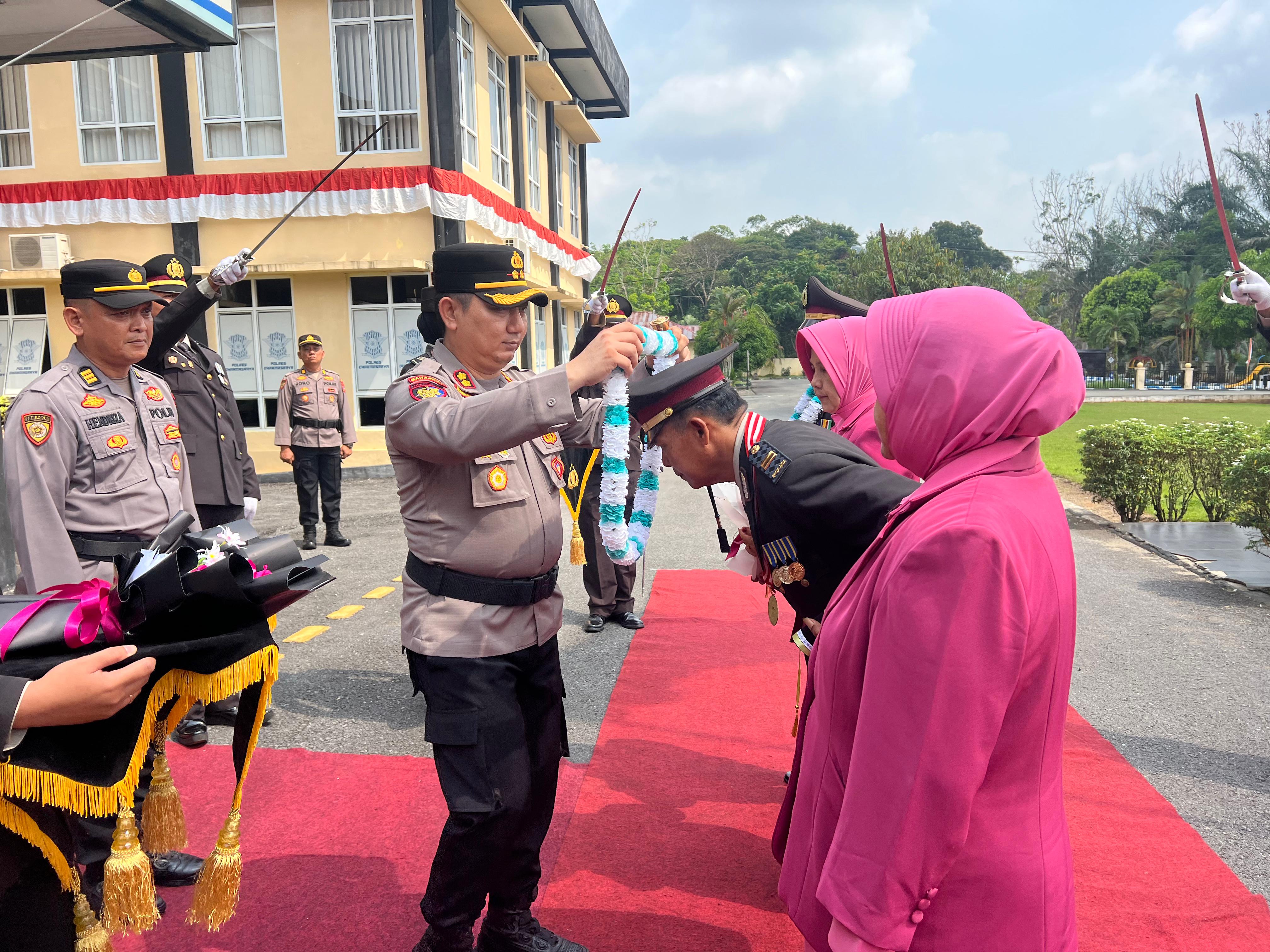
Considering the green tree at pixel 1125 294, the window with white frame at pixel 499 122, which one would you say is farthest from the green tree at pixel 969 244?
the window with white frame at pixel 499 122

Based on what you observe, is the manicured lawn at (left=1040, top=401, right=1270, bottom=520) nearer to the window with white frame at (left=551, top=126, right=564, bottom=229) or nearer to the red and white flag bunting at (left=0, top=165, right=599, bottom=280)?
the red and white flag bunting at (left=0, top=165, right=599, bottom=280)

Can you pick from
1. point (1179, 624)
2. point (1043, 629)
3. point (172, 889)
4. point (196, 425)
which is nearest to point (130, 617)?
point (1043, 629)

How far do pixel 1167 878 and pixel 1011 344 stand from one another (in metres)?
2.66

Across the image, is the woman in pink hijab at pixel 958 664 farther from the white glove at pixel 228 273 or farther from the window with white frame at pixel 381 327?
the window with white frame at pixel 381 327

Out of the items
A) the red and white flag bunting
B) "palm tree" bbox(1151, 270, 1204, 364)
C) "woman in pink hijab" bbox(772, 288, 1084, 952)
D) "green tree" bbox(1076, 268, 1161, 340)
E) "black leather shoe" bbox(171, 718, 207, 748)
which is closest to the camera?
"woman in pink hijab" bbox(772, 288, 1084, 952)

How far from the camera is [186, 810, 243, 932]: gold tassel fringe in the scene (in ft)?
6.28

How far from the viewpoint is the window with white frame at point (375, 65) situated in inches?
559

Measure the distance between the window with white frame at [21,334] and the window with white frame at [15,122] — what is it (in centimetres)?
217

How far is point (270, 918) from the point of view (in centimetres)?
282

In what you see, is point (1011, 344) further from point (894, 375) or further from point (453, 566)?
point (453, 566)

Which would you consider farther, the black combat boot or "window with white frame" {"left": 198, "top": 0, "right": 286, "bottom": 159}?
"window with white frame" {"left": 198, "top": 0, "right": 286, "bottom": 159}

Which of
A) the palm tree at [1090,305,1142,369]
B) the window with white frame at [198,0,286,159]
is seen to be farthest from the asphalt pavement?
the palm tree at [1090,305,1142,369]

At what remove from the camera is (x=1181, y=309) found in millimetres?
53250

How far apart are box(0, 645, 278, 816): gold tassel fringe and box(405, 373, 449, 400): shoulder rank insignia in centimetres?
78
